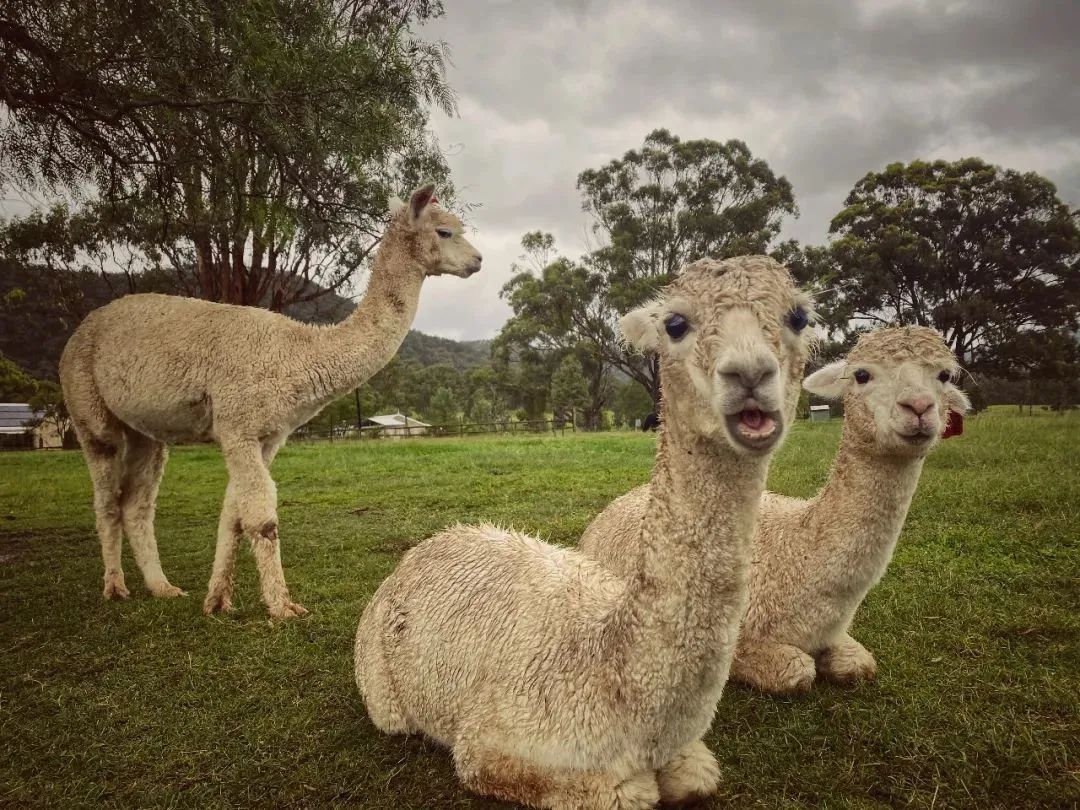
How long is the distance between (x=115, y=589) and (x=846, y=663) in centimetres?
593

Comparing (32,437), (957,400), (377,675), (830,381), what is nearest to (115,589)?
(377,675)

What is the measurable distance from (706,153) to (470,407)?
5565cm

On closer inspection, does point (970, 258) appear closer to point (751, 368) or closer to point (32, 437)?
point (751, 368)

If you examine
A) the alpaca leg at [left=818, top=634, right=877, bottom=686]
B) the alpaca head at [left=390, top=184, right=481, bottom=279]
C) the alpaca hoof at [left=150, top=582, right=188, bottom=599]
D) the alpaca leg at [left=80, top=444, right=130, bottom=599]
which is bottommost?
the alpaca hoof at [left=150, top=582, right=188, bottom=599]

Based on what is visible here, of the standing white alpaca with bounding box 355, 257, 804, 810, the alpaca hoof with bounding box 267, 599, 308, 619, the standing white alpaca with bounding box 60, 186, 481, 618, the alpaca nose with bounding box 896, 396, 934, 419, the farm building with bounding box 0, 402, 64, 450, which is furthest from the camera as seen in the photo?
the farm building with bounding box 0, 402, 64, 450

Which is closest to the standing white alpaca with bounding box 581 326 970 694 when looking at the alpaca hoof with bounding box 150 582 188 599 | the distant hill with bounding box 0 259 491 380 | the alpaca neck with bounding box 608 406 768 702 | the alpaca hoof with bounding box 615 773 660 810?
the alpaca hoof with bounding box 615 773 660 810

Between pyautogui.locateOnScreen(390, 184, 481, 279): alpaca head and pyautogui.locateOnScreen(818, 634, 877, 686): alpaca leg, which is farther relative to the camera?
pyautogui.locateOnScreen(390, 184, 481, 279): alpaca head

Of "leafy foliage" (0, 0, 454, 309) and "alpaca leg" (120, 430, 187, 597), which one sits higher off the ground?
"leafy foliage" (0, 0, 454, 309)

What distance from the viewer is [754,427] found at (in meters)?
1.79

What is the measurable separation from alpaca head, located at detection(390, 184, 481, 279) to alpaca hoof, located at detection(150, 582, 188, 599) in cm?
369

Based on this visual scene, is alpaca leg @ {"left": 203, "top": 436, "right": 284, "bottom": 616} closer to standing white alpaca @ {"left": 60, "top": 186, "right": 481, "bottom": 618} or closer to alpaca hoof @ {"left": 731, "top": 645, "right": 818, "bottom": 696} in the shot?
standing white alpaca @ {"left": 60, "top": 186, "right": 481, "bottom": 618}

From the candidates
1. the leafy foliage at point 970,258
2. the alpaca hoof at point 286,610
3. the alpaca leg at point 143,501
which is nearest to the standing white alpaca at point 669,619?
the alpaca hoof at point 286,610

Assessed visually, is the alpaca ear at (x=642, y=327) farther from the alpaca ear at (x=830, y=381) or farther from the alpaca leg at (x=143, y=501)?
the alpaca leg at (x=143, y=501)

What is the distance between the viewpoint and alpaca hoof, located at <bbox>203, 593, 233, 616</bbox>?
491 cm
